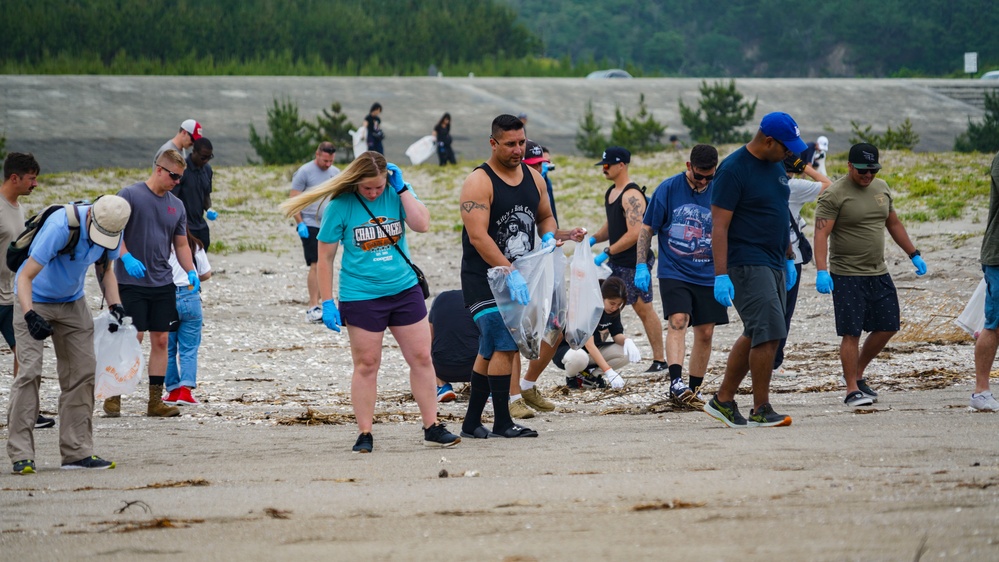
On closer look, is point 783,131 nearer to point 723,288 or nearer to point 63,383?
point 723,288

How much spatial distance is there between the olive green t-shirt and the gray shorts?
4.47ft

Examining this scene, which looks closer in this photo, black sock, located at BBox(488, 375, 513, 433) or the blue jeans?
black sock, located at BBox(488, 375, 513, 433)

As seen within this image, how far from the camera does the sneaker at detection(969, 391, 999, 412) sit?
22.8ft

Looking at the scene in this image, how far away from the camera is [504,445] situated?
20.6 feet

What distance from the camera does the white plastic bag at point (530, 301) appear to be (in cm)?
646

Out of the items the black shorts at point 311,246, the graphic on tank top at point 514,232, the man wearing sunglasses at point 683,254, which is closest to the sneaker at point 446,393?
the man wearing sunglasses at point 683,254

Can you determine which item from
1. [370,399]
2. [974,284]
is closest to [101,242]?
[370,399]

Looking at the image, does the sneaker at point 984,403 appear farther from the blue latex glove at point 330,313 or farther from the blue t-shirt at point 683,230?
the blue latex glove at point 330,313

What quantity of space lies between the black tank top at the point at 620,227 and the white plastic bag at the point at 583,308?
1619 millimetres

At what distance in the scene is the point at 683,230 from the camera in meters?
8.20

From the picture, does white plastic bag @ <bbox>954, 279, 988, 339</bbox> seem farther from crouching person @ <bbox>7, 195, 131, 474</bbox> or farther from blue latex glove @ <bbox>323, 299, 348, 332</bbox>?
crouching person @ <bbox>7, 195, 131, 474</bbox>

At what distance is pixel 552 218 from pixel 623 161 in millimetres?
2238

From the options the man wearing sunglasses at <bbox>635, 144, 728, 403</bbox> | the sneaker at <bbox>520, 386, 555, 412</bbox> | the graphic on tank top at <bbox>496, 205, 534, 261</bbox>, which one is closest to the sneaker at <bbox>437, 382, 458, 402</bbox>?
the sneaker at <bbox>520, 386, 555, 412</bbox>

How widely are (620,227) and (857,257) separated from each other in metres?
2.12
